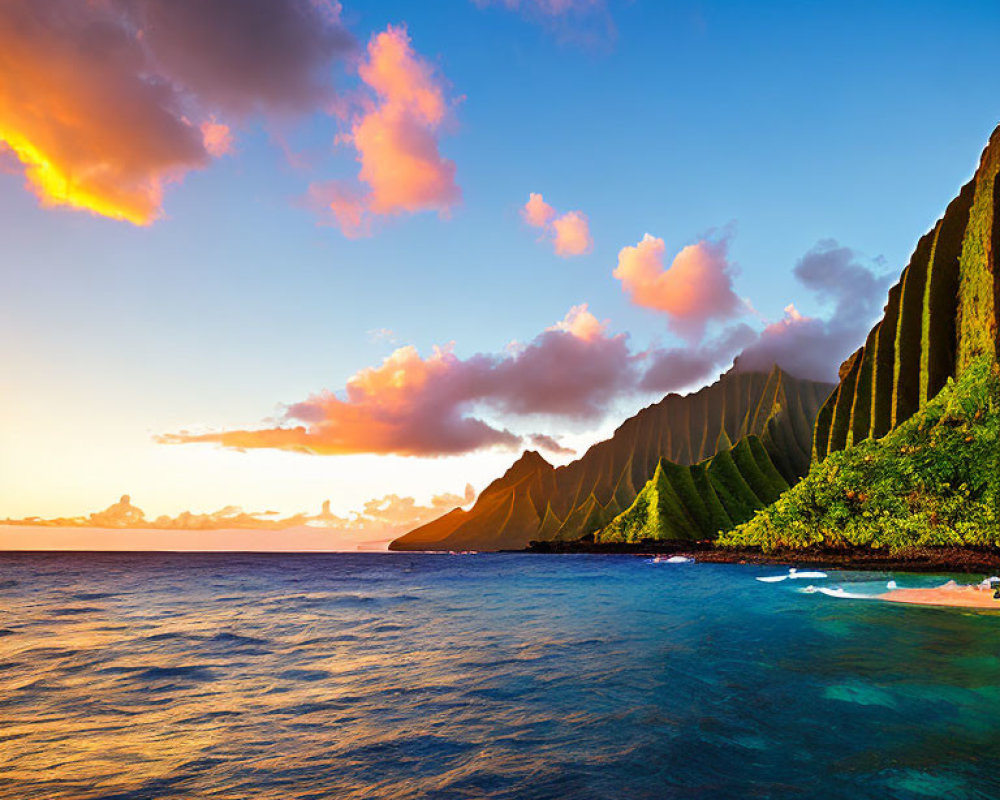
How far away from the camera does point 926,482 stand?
63.2 m

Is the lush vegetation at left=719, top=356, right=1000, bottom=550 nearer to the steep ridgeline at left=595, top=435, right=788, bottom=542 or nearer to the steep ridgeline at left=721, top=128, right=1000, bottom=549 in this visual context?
the steep ridgeline at left=721, top=128, right=1000, bottom=549

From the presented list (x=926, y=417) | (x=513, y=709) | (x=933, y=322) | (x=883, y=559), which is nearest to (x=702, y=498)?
(x=933, y=322)

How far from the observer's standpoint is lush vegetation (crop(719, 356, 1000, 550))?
194 feet

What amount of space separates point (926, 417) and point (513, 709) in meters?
75.8

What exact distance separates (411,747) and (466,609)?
2435 centimetres

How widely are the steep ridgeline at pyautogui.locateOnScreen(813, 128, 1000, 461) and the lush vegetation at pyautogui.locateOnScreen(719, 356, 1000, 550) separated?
7.47m

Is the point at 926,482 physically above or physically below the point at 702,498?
below

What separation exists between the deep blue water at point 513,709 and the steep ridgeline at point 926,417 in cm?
4695

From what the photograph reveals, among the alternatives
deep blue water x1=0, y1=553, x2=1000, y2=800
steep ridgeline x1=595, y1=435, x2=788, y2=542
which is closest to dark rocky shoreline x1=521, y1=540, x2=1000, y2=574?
deep blue water x1=0, y1=553, x2=1000, y2=800

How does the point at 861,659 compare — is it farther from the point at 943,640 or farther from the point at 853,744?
the point at 853,744

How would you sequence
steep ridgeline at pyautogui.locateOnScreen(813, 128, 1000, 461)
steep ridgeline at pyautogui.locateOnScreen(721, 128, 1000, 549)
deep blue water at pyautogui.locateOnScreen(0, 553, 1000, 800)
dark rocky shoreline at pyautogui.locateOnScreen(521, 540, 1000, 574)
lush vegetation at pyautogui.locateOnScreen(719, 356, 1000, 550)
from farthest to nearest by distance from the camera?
steep ridgeline at pyautogui.locateOnScreen(813, 128, 1000, 461) → steep ridgeline at pyautogui.locateOnScreen(721, 128, 1000, 549) → lush vegetation at pyautogui.locateOnScreen(719, 356, 1000, 550) → dark rocky shoreline at pyautogui.locateOnScreen(521, 540, 1000, 574) → deep blue water at pyautogui.locateOnScreen(0, 553, 1000, 800)

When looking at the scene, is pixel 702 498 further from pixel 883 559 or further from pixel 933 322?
pixel 883 559

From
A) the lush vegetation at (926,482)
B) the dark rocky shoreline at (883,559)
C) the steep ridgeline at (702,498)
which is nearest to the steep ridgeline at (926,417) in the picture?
the lush vegetation at (926,482)

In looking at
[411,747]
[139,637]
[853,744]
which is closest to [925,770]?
[853,744]
